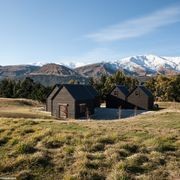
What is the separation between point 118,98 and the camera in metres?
64.4

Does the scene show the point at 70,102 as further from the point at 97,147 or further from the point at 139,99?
the point at 97,147

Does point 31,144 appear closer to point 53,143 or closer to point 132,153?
point 53,143

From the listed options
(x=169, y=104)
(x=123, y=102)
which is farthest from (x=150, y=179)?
(x=169, y=104)

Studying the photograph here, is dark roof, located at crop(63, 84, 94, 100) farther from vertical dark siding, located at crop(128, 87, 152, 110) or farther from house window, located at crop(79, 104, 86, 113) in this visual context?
vertical dark siding, located at crop(128, 87, 152, 110)

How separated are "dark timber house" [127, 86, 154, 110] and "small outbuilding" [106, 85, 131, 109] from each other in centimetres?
121

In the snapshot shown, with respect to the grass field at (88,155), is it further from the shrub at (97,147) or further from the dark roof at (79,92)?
the dark roof at (79,92)

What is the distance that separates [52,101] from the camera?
53188 millimetres

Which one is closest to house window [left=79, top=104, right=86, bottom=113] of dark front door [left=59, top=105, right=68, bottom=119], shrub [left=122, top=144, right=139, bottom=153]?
dark front door [left=59, top=105, right=68, bottom=119]

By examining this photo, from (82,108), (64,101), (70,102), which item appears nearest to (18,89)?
(64,101)

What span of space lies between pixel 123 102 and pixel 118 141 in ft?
158

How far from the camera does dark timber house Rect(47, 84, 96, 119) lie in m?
50.1

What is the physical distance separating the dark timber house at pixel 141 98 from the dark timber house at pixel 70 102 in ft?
38.5

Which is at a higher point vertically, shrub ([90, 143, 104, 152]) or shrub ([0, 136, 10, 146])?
shrub ([0, 136, 10, 146])

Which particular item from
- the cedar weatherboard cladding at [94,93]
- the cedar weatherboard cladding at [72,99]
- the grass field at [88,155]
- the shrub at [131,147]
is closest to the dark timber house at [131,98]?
the cedar weatherboard cladding at [94,93]
